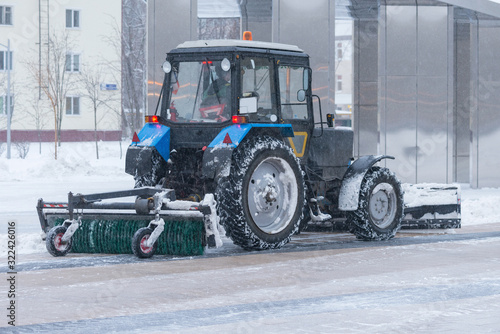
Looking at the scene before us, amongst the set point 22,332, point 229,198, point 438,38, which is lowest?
point 22,332

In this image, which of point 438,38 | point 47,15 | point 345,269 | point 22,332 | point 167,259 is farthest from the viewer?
point 47,15

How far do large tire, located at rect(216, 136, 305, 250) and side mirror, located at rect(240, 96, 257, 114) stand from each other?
0.34m

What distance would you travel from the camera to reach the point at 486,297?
27.2 feet

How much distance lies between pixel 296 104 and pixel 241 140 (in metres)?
1.42

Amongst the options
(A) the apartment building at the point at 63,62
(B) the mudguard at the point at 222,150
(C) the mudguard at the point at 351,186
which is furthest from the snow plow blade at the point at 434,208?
(A) the apartment building at the point at 63,62

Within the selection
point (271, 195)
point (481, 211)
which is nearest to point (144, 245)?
point (271, 195)

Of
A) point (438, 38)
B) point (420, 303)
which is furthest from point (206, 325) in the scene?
point (438, 38)

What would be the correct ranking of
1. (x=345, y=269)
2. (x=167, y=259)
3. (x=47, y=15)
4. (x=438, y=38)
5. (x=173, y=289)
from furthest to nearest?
(x=47, y=15), (x=438, y=38), (x=167, y=259), (x=345, y=269), (x=173, y=289)

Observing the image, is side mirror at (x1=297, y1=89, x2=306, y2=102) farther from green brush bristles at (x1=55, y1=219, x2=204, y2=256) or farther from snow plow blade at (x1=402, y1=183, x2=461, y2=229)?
snow plow blade at (x1=402, y1=183, x2=461, y2=229)

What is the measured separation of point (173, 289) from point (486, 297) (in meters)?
2.81

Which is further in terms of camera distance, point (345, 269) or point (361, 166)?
point (361, 166)

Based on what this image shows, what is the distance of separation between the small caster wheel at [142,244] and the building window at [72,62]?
4093 centimetres

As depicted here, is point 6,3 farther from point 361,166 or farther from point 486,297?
point 486,297

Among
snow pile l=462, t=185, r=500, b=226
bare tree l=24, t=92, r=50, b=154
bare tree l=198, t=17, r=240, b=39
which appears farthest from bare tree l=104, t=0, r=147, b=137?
snow pile l=462, t=185, r=500, b=226
